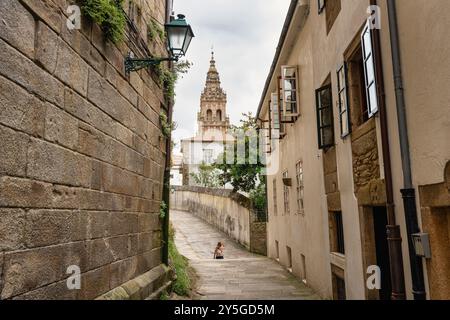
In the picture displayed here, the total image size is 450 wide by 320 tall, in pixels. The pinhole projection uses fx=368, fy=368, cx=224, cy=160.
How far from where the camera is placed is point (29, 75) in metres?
2.84

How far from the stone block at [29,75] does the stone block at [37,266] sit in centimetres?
126

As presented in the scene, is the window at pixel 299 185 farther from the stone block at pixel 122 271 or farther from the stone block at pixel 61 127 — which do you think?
the stone block at pixel 61 127

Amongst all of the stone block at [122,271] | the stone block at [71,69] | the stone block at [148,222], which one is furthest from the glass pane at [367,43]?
the stone block at [122,271]

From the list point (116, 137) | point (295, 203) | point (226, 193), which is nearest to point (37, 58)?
point (116, 137)

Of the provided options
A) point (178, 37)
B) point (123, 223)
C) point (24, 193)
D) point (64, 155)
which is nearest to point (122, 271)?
point (123, 223)

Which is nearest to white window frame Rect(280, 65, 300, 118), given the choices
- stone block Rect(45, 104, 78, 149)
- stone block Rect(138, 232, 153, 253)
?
stone block Rect(138, 232, 153, 253)

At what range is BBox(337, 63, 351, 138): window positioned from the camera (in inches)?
229

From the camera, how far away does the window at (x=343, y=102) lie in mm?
5814

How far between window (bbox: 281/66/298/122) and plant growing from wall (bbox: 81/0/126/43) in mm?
5914

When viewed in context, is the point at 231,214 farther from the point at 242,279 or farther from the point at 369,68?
the point at 369,68

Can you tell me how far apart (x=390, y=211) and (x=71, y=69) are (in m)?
3.76

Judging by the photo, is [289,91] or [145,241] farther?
[289,91]

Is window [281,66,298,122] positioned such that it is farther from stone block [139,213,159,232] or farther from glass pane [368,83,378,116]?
stone block [139,213,159,232]
